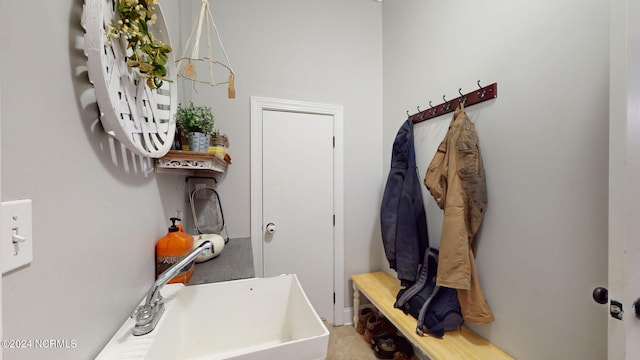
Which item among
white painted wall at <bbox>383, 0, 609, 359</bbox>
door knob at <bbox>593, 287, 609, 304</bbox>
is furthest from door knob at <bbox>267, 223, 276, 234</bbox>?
door knob at <bbox>593, 287, 609, 304</bbox>

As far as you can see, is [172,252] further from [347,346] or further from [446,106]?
[446,106]

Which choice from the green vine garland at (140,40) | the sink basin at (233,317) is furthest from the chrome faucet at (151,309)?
the green vine garland at (140,40)

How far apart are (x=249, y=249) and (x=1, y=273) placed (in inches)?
51.6

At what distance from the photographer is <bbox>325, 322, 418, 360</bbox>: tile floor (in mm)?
1668

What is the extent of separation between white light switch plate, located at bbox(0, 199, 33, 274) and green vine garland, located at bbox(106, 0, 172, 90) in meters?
0.47

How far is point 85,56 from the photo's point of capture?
54 centimetres

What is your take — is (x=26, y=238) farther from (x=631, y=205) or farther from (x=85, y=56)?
(x=631, y=205)

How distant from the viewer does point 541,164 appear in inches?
39.7

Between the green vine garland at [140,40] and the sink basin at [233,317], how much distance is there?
0.78 metres

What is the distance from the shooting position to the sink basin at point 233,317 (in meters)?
0.80

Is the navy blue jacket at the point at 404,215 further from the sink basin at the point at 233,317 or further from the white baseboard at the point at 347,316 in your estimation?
the sink basin at the point at 233,317

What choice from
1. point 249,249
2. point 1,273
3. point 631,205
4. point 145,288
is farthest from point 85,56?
point 631,205

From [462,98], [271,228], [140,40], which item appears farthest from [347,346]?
[140,40]

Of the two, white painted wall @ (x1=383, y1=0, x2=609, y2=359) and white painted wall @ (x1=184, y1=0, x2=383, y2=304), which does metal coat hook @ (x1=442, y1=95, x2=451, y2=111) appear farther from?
white painted wall @ (x1=184, y1=0, x2=383, y2=304)
